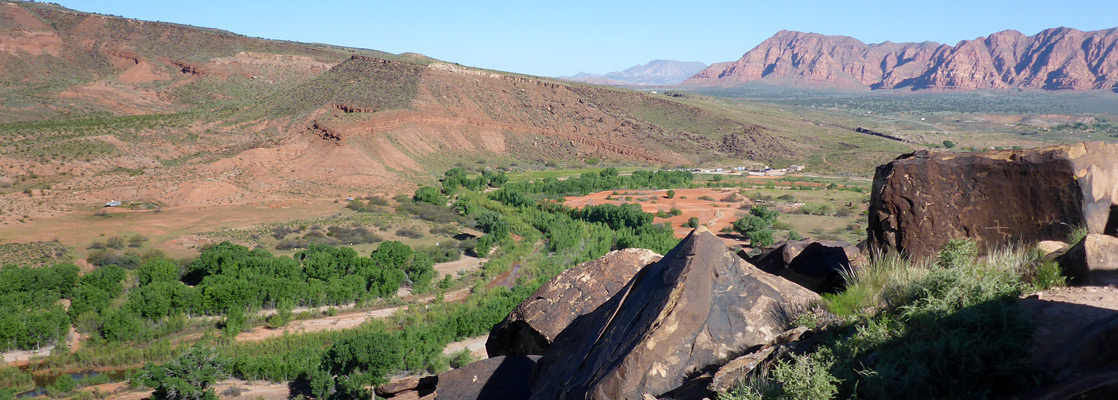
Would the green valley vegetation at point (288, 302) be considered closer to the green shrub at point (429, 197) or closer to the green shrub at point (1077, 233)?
the green shrub at point (429, 197)

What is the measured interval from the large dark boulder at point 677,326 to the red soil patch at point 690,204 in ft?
118

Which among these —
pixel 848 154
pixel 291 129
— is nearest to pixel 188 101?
pixel 291 129

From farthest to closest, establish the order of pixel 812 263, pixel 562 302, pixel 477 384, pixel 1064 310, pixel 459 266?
pixel 459 266
pixel 812 263
pixel 562 302
pixel 477 384
pixel 1064 310

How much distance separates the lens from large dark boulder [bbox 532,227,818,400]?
6.27m

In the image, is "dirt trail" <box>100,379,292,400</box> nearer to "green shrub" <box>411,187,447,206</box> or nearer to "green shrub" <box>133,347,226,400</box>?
"green shrub" <box>133,347,226,400</box>

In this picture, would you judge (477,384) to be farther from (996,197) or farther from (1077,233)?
(1077,233)

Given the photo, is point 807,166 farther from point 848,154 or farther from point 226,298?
point 226,298

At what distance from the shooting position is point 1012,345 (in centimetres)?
456

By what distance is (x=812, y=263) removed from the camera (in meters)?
11.4

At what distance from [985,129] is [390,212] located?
11532cm

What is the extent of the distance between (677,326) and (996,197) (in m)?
5.13

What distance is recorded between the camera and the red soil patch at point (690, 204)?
48.5 meters

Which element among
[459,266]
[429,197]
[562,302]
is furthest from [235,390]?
[429,197]

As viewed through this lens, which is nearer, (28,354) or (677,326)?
(677,326)
